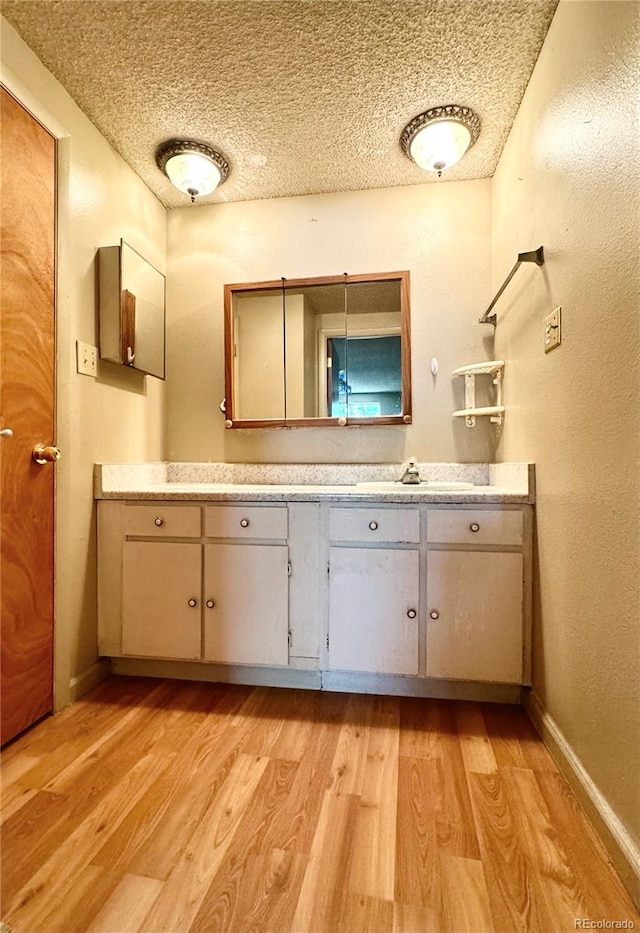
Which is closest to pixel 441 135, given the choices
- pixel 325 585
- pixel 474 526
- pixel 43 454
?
pixel 474 526

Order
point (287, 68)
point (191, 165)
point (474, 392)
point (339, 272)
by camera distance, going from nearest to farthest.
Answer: point (287, 68) → point (191, 165) → point (474, 392) → point (339, 272)

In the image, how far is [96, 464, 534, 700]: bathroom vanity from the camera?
1.43 meters

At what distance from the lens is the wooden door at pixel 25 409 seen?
125 centimetres

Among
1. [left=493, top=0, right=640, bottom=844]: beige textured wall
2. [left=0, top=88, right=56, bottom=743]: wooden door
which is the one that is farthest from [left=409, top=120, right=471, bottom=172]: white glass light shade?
[left=0, top=88, right=56, bottom=743]: wooden door

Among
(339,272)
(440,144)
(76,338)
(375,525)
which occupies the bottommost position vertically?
(375,525)

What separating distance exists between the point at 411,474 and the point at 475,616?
616 mm

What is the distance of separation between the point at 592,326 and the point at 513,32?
1.03m

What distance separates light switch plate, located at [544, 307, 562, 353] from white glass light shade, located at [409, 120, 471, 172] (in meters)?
0.86

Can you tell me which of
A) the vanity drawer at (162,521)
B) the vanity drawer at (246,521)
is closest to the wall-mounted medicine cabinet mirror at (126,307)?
the vanity drawer at (162,521)

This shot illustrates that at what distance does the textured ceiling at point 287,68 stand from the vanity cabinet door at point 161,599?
168 cm

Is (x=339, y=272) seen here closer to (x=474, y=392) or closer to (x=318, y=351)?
(x=318, y=351)

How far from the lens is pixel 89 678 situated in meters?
1.59

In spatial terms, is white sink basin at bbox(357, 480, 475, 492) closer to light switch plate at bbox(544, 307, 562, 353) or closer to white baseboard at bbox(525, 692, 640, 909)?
light switch plate at bbox(544, 307, 562, 353)

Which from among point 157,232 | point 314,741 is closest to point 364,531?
point 314,741
